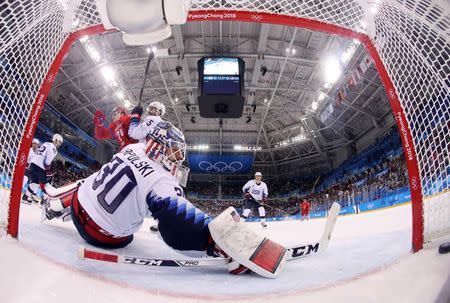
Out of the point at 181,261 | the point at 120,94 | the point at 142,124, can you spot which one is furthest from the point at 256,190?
the point at 120,94

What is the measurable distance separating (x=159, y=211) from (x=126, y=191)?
0.20m

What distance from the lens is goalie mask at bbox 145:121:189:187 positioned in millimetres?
1563

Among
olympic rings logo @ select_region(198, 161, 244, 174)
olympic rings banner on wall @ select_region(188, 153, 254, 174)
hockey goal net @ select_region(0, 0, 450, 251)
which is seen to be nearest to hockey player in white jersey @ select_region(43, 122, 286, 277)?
hockey goal net @ select_region(0, 0, 450, 251)

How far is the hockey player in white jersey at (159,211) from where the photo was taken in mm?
1348

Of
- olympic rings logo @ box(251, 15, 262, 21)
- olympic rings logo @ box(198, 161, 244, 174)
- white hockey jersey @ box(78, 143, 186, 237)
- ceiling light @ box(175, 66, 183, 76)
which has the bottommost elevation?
white hockey jersey @ box(78, 143, 186, 237)

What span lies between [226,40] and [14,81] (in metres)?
10.2

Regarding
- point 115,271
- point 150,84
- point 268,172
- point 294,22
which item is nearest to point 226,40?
point 150,84

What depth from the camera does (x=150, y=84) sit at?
13.7 meters

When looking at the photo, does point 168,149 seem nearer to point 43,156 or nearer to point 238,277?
point 238,277

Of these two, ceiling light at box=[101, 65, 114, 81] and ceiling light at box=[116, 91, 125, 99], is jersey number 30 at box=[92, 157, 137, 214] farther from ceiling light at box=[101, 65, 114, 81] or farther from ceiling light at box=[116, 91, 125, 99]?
ceiling light at box=[116, 91, 125, 99]

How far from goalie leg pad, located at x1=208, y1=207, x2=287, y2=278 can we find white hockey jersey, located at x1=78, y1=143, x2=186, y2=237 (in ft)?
0.64

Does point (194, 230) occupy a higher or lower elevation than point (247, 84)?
lower

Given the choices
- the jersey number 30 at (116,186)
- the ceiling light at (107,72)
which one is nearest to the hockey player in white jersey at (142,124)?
the jersey number 30 at (116,186)

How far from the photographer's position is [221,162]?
1888 cm
